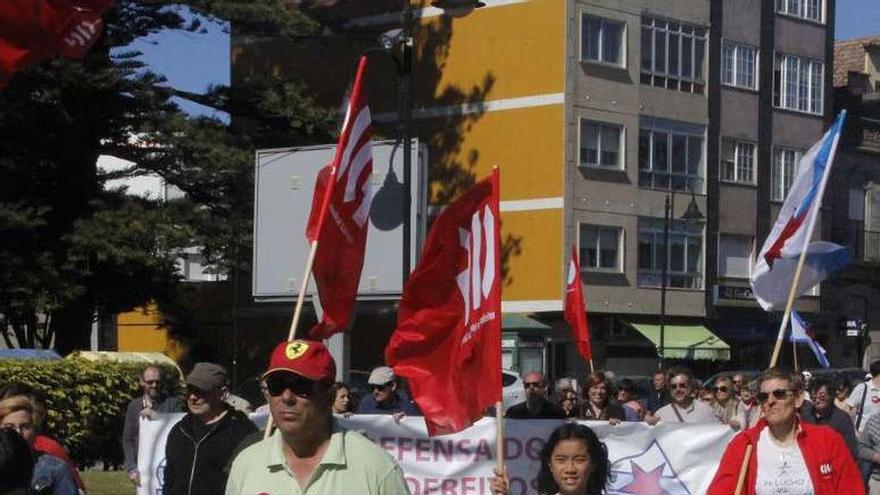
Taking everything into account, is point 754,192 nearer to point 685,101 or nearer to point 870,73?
point 685,101

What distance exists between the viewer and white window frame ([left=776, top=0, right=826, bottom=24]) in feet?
179

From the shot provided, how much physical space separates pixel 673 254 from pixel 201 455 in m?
41.7

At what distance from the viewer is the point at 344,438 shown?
506 cm

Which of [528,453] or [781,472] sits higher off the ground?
[781,472]

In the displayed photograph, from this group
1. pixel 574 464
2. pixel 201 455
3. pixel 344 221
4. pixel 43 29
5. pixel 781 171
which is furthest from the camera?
pixel 781 171

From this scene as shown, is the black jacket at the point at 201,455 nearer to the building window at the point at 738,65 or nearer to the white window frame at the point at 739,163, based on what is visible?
the white window frame at the point at 739,163

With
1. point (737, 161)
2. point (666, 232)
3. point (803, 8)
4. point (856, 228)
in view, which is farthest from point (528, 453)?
point (856, 228)

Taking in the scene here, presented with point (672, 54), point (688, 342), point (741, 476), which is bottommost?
point (688, 342)

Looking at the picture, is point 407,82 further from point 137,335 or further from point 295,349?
point 137,335

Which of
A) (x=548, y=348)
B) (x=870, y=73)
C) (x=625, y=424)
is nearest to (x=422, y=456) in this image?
(x=625, y=424)

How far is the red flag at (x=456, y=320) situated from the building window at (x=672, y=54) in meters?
40.6

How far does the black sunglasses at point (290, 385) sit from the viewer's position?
5020 millimetres

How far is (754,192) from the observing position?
53344 millimetres

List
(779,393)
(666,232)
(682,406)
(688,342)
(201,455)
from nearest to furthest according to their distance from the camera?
1. (779,393)
2. (201,455)
3. (682,406)
4. (666,232)
5. (688,342)
